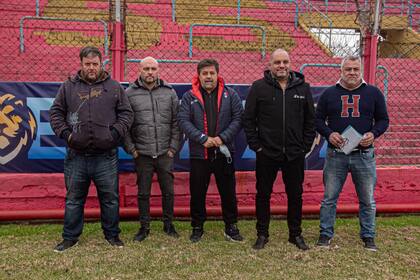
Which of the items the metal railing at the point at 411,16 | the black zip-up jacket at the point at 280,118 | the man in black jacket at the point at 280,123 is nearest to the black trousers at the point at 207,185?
the man in black jacket at the point at 280,123

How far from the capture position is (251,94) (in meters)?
4.12

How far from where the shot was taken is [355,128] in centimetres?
413

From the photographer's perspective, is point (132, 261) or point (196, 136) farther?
A: point (196, 136)

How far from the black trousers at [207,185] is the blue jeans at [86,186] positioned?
788 millimetres

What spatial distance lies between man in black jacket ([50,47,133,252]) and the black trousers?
0.78m

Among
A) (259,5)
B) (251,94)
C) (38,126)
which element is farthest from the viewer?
(259,5)

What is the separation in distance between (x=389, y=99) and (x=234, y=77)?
3.33 meters

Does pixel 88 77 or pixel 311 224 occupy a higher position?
pixel 88 77

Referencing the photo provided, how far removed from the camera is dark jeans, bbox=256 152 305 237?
420 centimetres

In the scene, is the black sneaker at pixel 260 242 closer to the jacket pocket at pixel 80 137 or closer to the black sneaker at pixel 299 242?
the black sneaker at pixel 299 242

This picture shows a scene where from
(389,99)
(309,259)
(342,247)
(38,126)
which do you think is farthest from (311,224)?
(389,99)

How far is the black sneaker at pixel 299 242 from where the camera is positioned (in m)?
4.22

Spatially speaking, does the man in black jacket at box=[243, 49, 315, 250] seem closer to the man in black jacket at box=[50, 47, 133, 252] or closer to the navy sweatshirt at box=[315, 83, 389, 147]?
the navy sweatshirt at box=[315, 83, 389, 147]

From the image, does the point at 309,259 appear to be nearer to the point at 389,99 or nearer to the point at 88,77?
the point at 88,77
